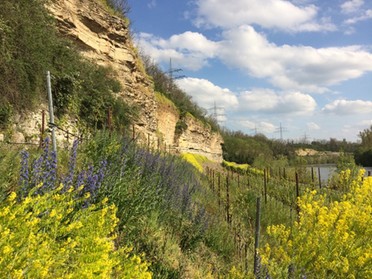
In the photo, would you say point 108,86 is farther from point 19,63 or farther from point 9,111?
point 9,111

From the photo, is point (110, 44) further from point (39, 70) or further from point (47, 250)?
point (47, 250)

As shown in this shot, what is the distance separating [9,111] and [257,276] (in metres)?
6.31

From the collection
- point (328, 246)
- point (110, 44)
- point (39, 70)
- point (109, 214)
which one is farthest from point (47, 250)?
point (110, 44)

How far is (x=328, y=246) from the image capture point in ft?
14.1

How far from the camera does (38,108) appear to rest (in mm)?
8586

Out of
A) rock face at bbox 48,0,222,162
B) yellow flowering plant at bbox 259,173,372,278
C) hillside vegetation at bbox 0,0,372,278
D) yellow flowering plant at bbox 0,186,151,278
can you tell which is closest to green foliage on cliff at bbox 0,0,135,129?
hillside vegetation at bbox 0,0,372,278

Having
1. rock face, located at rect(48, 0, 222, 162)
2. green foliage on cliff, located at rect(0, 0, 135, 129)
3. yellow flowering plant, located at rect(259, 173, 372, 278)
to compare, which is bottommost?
yellow flowering plant, located at rect(259, 173, 372, 278)

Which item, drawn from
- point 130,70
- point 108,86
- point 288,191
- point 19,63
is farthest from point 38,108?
point 288,191

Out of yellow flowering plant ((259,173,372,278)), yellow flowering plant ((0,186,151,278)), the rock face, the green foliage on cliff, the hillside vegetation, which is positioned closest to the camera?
yellow flowering plant ((0,186,151,278))

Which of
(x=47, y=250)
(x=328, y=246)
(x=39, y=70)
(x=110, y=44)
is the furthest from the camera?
(x=110, y=44)

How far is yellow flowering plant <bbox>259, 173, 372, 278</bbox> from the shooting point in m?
4.09

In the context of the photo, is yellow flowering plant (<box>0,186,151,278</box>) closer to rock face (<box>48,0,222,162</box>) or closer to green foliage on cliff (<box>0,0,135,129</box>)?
green foliage on cliff (<box>0,0,135,129</box>)

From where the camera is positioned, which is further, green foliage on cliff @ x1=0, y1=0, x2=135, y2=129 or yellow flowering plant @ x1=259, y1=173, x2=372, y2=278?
green foliage on cliff @ x1=0, y1=0, x2=135, y2=129

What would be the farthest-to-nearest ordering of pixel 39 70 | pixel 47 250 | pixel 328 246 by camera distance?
pixel 39 70 < pixel 328 246 < pixel 47 250
